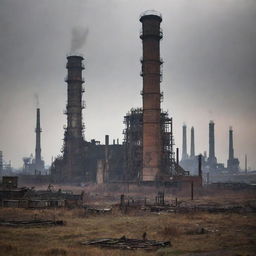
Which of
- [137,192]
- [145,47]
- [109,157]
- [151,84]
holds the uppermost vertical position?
[145,47]

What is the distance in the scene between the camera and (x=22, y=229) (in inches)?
704

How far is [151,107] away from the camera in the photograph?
46562 millimetres

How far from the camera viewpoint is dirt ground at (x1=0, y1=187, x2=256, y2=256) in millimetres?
13180

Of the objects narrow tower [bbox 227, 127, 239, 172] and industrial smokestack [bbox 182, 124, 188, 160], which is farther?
industrial smokestack [bbox 182, 124, 188, 160]

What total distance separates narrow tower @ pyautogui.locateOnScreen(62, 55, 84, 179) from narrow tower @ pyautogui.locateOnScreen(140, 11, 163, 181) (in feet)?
44.8

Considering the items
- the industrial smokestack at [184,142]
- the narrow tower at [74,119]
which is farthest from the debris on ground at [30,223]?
the industrial smokestack at [184,142]

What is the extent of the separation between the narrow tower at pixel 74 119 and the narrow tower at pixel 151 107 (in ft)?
44.8

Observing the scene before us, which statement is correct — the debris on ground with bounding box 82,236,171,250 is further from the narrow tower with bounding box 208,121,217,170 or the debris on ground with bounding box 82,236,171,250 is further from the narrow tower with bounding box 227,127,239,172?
the narrow tower with bounding box 227,127,239,172

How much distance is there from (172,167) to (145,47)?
1408cm

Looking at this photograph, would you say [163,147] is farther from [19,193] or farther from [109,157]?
[19,193]

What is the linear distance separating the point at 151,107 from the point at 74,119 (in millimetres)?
15092

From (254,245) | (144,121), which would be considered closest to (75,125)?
(144,121)

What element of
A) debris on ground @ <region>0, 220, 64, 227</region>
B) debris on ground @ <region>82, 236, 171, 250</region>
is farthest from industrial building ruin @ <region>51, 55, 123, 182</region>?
debris on ground @ <region>82, 236, 171, 250</region>

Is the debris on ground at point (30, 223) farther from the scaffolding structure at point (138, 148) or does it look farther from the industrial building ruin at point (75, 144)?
the industrial building ruin at point (75, 144)
